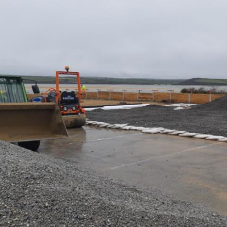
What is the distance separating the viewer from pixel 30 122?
28.4 feet

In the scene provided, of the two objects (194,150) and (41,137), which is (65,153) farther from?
(194,150)

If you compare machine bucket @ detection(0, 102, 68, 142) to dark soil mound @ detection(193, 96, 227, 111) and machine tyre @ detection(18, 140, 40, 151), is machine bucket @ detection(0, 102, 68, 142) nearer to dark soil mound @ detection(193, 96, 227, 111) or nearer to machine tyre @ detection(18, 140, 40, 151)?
machine tyre @ detection(18, 140, 40, 151)

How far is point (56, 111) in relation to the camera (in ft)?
28.4

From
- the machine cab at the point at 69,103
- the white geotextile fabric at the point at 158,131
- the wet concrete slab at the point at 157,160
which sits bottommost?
the wet concrete slab at the point at 157,160

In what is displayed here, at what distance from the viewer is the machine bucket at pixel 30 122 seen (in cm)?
822

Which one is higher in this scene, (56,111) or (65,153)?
(56,111)

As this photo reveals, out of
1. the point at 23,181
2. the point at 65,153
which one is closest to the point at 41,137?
the point at 65,153

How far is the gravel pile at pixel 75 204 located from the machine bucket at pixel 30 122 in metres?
3.52

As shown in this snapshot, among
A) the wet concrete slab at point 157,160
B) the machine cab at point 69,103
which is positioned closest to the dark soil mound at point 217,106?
the wet concrete slab at point 157,160

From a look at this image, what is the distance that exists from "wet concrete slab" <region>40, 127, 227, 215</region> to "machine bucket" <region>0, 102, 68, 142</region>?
57 cm

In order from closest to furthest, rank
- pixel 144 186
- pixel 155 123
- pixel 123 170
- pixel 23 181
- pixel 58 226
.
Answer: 1. pixel 58 226
2. pixel 23 181
3. pixel 144 186
4. pixel 123 170
5. pixel 155 123

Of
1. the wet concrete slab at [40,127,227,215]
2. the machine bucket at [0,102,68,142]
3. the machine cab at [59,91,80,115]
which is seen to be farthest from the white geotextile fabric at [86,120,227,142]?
the machine bucket at [0,102,68,142]

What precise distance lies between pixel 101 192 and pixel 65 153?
4332 mm

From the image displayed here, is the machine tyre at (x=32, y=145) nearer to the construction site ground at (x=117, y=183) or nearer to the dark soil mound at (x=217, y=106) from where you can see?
the construction site ground at (x=117, y=183)
